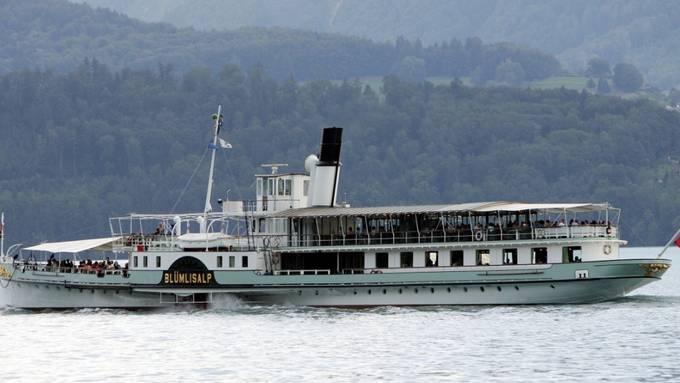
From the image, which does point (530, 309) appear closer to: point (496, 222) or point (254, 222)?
Answer: point (496, 222)

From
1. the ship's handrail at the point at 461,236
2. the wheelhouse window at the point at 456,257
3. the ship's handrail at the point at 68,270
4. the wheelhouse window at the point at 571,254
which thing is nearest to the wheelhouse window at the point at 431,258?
the ship's handrail at the point at 461,236

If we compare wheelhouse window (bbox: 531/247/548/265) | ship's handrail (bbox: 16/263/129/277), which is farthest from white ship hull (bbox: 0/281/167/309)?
wheelhouse window (bbox: 531/247/548/265)

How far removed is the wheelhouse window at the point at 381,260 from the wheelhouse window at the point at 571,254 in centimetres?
944

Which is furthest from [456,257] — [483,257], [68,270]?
[68,270]

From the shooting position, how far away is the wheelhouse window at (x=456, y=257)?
74181mm

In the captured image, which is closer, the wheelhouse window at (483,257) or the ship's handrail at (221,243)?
the wheelhouse window at (483,257)

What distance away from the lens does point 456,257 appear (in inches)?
2928

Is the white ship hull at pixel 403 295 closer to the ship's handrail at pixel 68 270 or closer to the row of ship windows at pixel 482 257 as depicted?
the ship's handrail at pixel 68 270

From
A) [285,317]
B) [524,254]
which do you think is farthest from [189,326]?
[524,254]

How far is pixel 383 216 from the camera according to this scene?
75.4 meters

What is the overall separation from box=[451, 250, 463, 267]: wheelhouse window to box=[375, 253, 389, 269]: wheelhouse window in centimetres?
370

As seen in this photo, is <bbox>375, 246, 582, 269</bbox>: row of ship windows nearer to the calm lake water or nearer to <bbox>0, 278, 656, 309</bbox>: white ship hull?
<bbox>0, 278, 656, 309</bbox>: white ship hull

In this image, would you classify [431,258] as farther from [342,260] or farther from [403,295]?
[342,260]

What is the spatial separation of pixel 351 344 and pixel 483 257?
14888mm
